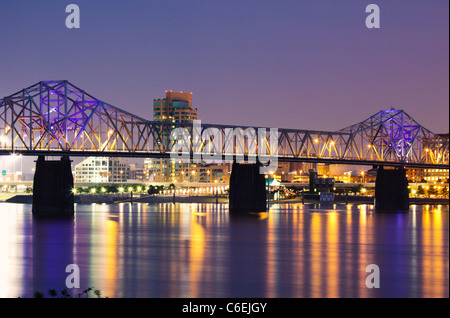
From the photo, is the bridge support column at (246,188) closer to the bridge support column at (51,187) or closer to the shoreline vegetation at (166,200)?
the bridge support column at (51,187)

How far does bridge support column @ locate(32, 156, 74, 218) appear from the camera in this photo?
100188 millimetres

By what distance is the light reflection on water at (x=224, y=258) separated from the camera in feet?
127

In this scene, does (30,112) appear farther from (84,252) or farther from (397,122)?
(397,122)

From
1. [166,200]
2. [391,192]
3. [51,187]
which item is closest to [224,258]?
[51,187]

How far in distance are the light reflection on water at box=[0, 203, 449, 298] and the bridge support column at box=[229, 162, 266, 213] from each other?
1940 centimetres

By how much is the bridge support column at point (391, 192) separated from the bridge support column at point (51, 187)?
213 ft

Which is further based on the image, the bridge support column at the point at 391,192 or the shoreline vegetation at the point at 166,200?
the shoreline vegetation at the point at 166,200

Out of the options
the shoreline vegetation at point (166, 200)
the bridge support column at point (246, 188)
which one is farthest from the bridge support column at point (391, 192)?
the shoreline vegetation at point (166, 200)

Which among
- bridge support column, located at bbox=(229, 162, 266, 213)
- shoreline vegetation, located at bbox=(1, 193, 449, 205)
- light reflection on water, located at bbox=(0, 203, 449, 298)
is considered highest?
bridge support column, located at bbox=(229, 162, 266, 213)

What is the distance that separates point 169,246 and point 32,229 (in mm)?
24820

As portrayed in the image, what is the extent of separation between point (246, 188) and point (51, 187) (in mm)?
32162

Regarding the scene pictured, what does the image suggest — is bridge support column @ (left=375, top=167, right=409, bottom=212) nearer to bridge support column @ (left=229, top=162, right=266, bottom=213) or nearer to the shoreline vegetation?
bridge support column @ (left=229, top=162, right=266, bottom=213)

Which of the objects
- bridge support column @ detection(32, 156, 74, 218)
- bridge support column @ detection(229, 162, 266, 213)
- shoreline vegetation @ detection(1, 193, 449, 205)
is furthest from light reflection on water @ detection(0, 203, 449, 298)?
shoreline vegetation @ detection(1, 193, 449, 205)
